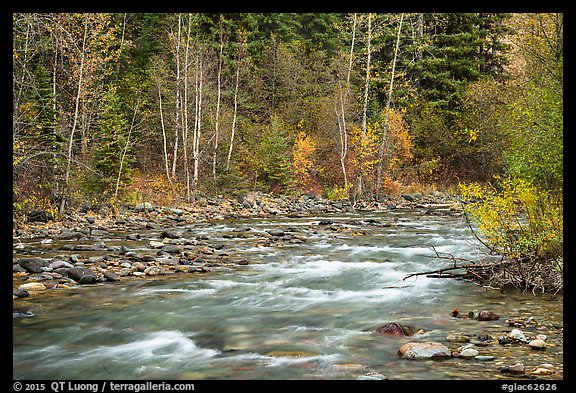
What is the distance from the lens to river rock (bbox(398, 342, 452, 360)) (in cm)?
604

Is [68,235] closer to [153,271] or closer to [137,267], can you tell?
[137,267]

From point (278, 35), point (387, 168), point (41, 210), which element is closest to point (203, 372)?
point (41, 210)

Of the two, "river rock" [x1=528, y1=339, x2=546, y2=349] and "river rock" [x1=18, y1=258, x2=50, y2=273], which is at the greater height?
"river rock" [x1=528, y1=339, x2=546, y2=349]

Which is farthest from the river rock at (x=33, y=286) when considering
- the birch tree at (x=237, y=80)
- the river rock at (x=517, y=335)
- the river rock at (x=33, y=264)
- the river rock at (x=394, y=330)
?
the birch tree at (x=237, y=80)

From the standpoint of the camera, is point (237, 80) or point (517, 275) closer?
point (517, 275)

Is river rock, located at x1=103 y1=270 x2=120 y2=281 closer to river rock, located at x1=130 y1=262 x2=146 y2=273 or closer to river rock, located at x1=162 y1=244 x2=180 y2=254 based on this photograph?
river rock, located at x1=130 y1=262 x2=146 y2=273

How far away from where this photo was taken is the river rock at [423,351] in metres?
6.04

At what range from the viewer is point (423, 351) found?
20.0ft

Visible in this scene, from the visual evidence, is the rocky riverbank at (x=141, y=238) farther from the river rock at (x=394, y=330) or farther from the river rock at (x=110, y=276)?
the river rock at (x=394, y=330)

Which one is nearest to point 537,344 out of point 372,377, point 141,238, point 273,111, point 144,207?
point 372,377

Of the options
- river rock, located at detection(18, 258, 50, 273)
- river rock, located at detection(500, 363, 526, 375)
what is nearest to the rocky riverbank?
river rock, located at detection(18, 258, 50, 273)

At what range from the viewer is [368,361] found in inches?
242

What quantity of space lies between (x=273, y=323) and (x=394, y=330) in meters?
1.83

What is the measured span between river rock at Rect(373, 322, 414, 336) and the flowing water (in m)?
0.15
